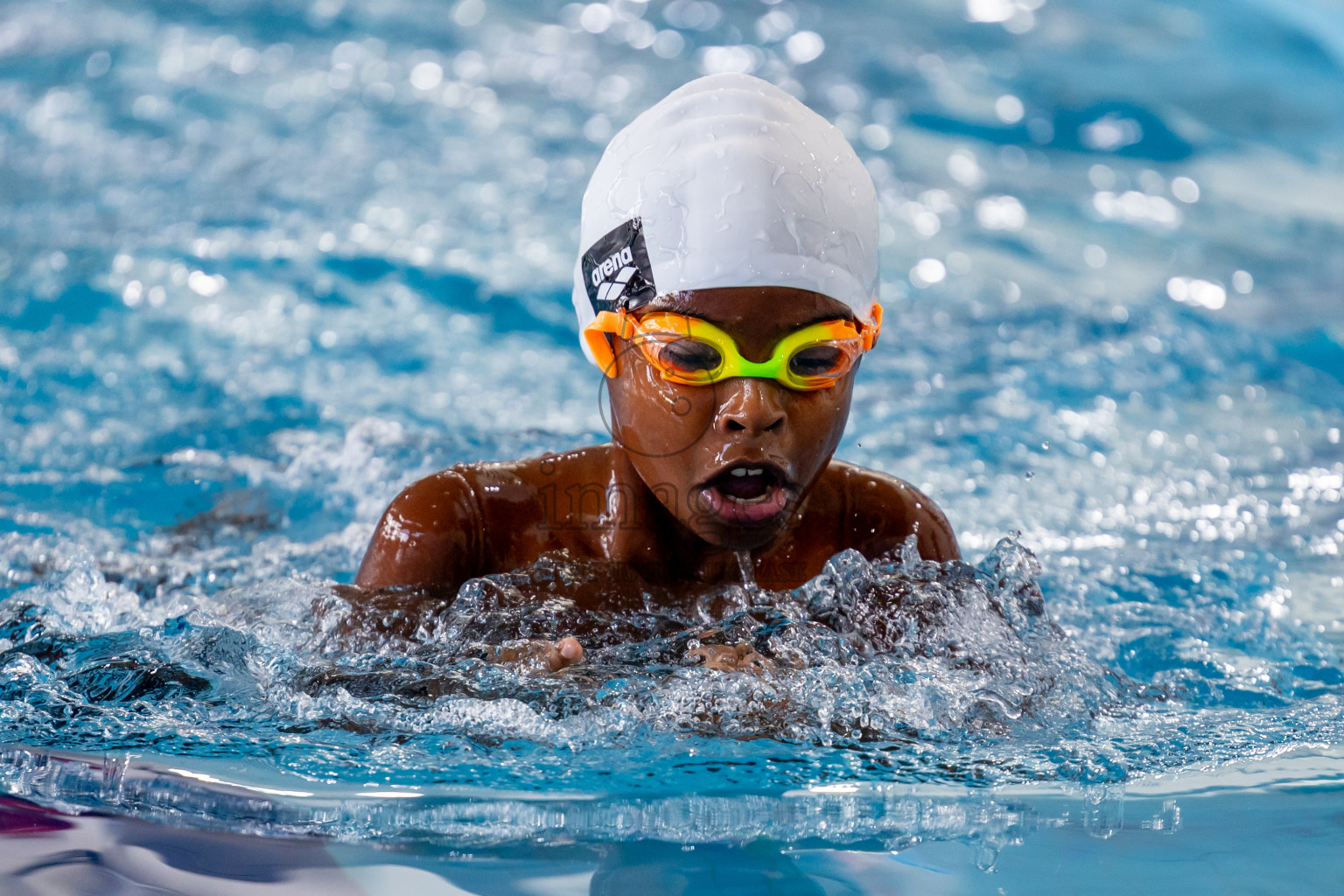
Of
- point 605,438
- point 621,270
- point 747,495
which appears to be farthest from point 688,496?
point 605,438

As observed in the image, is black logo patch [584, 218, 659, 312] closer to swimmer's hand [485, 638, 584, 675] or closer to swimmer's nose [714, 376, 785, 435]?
swimmer's nose [714, 376, 785, 435]

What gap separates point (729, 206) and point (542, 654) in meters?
0.87

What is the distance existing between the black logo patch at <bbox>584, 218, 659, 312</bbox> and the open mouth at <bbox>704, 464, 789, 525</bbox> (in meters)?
0.37

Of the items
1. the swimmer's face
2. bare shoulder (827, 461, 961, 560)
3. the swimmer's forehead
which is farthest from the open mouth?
bare shoulder (827, 461, 961, 560)

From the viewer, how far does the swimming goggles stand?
2289 mm

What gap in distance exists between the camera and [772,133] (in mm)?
2445

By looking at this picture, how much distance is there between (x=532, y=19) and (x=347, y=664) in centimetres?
817

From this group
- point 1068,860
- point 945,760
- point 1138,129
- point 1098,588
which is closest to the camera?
point 1068,860

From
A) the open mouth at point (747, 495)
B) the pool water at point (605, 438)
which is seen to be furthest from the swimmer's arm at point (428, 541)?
the open mouth at point (747, 495)

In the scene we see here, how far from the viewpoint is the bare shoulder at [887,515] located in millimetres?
2797

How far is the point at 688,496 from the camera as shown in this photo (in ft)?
7.82

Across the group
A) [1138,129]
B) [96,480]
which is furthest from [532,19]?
[96,480]

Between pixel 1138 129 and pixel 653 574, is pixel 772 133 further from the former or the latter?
pixel 1138 129

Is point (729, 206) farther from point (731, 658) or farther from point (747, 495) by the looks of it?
point (731, 658)
